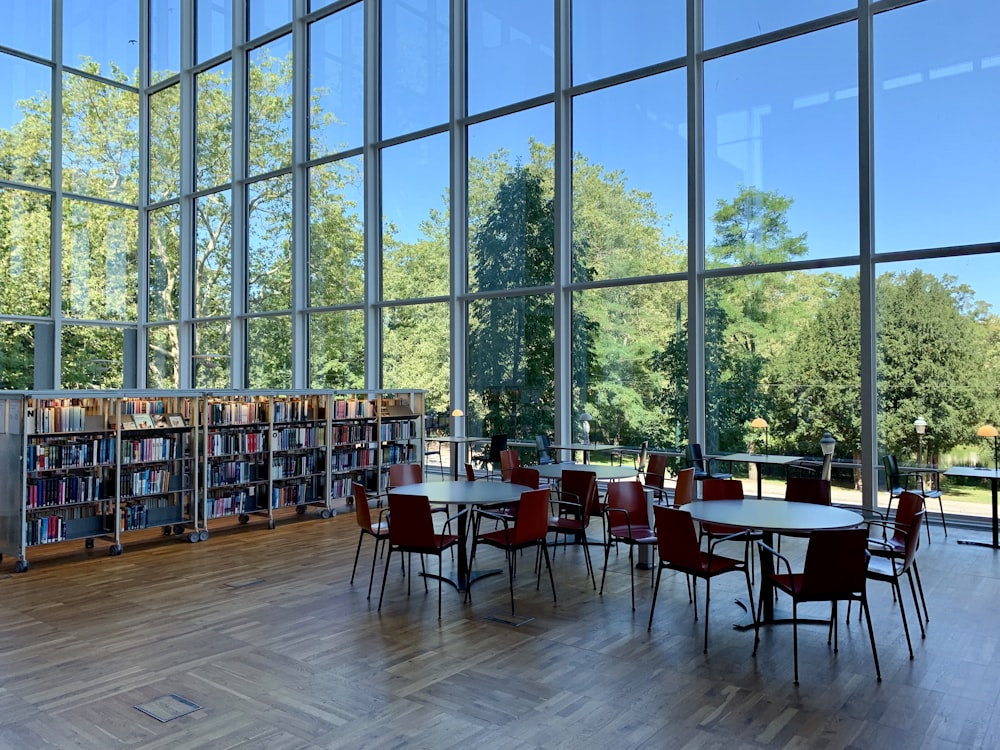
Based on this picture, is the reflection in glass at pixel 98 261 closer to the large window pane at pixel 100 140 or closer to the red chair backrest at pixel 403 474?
the large window pane at pixel 100 140

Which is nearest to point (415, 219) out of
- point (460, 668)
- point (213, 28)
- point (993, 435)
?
point (213, 28)

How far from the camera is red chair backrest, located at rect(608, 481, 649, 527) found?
6238 millimetres

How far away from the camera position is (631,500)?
6.27 meters

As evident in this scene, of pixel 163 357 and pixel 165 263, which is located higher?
pixel 165 263

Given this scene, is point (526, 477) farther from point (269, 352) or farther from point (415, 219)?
point (269, 352)

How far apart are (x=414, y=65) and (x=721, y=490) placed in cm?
931

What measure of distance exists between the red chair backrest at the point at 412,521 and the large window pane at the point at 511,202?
20.2 feet

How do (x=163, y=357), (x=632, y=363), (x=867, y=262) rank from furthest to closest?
(x=163, y=357) < (x=632, y=363) < (x=867, y=262)

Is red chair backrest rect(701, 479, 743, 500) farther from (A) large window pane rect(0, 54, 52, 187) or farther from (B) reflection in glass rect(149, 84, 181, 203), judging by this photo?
(A) large window pane rect(0, 54, 52, 187)

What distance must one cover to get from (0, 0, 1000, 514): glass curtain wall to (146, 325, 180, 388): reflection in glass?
0.06 m

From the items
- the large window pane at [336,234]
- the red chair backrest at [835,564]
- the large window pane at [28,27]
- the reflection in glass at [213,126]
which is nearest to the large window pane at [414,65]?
the large window pane at [336,234]

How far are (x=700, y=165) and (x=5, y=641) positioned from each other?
8.63m

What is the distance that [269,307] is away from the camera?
567 inches

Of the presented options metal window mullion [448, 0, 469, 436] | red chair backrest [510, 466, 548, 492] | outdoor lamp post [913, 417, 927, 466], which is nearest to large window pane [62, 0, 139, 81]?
metal window mullion [448, 0, 469, 436]
